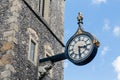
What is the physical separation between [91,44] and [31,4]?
3.29m

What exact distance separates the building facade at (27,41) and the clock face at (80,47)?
1.27 m

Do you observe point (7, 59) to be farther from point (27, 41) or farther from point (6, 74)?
point (27, 41)

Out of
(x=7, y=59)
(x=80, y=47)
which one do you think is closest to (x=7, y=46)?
(x=7, y=59)

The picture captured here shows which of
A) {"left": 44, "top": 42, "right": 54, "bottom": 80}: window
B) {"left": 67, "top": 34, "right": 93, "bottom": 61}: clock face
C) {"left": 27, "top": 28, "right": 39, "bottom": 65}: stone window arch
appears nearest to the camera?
{"left": 67, "top": 34, "right": 93, "bottom": 61}: clock face

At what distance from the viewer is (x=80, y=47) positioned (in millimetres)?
13352

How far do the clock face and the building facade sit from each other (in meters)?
1.27

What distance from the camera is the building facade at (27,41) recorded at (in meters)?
13.3

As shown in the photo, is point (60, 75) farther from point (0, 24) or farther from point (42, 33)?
point (0, 24)

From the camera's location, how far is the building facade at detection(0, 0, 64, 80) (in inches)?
523

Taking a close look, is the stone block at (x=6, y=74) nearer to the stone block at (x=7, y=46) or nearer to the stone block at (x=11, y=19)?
the stone block at (x=7, y=46)

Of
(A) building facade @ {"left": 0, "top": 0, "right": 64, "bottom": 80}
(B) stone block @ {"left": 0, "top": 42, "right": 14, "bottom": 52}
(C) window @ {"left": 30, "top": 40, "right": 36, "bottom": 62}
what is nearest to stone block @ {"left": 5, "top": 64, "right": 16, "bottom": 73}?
(A) building facade @ {"left": 0, "top": 0, "right": 64, "bottom": 80}

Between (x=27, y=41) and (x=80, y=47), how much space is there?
200 centimetres

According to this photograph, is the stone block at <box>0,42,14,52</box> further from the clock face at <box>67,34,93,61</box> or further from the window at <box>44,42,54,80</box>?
the window at <box>44,42,54,80</box>

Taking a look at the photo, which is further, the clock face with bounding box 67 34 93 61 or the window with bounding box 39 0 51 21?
the window with bounding box 39 0 51 21
